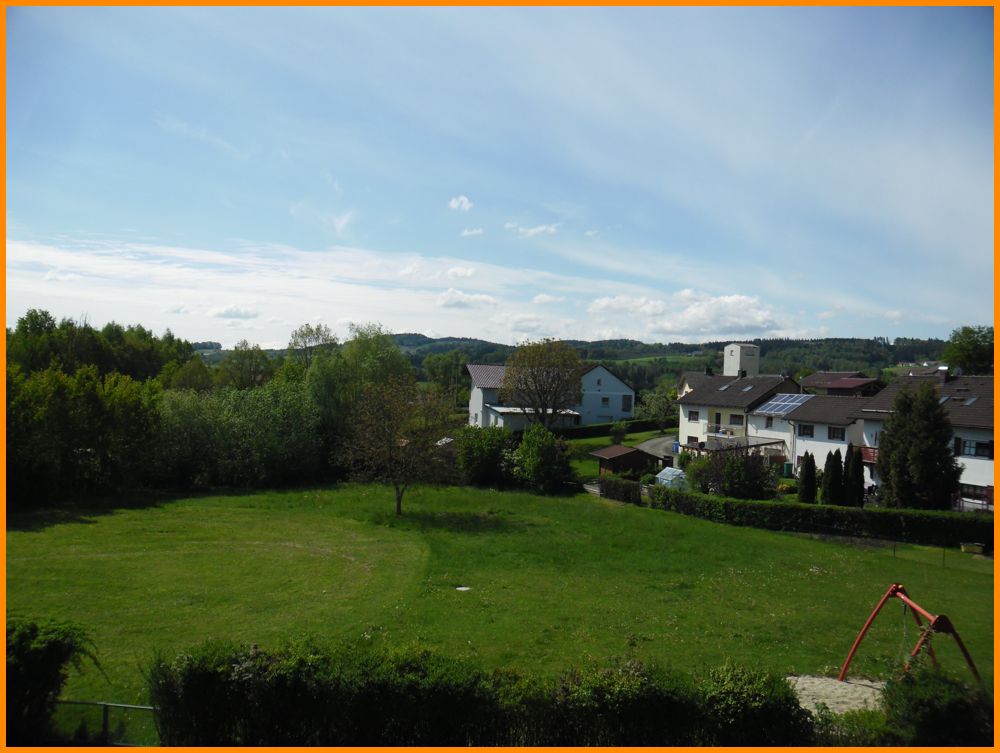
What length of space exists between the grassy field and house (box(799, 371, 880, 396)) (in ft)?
130

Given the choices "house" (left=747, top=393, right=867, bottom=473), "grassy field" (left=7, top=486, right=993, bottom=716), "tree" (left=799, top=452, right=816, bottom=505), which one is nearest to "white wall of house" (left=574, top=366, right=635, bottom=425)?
"house" (left=747, top=393, right=867, bottom=473)

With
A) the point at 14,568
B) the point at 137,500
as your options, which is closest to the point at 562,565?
the point at 14,568

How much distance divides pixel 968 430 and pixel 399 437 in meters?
32.1

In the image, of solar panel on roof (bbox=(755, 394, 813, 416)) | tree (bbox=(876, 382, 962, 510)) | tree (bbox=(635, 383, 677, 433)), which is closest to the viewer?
tree (bbox=(876, 382, 962, 510))

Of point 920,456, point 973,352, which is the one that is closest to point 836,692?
point 920,456

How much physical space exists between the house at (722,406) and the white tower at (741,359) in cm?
187

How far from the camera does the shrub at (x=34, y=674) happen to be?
9492mm

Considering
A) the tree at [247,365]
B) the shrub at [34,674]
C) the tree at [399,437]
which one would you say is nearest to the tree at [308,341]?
the tree at [247,365]

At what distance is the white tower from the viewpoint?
64812 millimetres

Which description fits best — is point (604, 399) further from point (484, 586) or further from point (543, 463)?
point (484, 586)

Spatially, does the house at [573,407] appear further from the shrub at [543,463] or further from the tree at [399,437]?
the tree at [399,437]

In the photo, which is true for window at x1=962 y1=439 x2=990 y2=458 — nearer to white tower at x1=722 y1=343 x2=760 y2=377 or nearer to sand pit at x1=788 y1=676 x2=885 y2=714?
sand pit at x1=788 y1=676 x2=885 y2=714

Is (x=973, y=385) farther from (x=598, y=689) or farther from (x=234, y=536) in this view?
(x=234, y=536)

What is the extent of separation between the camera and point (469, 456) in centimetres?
4428
